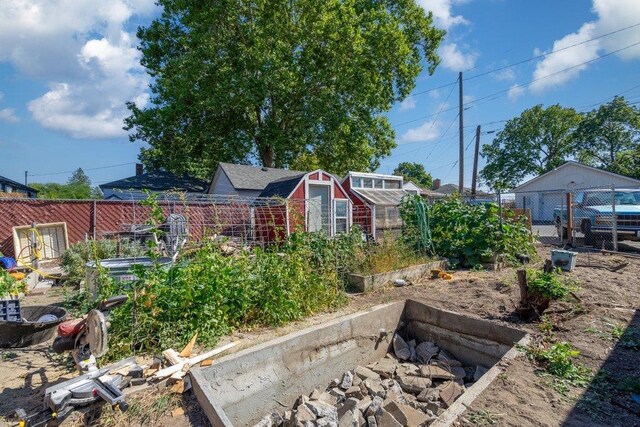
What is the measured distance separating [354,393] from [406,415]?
2.51 ft

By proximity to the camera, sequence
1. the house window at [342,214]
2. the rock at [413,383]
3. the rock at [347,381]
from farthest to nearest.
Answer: the house window at [342,214], the rock at [347,381], the rock at [413,383]

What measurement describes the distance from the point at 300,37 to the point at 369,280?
14.7m

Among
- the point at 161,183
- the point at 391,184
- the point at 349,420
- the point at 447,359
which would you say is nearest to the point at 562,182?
the point at 391,184

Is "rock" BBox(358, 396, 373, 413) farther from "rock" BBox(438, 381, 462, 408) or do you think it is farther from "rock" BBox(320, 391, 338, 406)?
"rock" BBox(438, 381, 462, 408)

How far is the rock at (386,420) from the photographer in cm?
294

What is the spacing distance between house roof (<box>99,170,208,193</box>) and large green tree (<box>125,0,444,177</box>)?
2.53ft

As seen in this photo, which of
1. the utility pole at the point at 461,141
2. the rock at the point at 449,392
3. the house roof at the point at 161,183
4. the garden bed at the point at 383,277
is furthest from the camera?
the utility pole at the point at 461,141

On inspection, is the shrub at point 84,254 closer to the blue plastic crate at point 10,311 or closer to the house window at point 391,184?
the blue plastic crate at point 10,311

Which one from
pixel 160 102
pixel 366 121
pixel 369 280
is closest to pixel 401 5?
pixel 366 121

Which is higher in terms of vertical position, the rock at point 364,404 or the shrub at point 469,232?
the shrub at point 469,232

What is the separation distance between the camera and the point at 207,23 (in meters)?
16.6

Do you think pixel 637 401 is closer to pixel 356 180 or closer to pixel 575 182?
pixel 356 180

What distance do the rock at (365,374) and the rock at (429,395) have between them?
A: 22.5 inches

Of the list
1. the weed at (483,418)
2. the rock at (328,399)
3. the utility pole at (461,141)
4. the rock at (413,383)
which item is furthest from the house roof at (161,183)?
the weed at (483,418)
